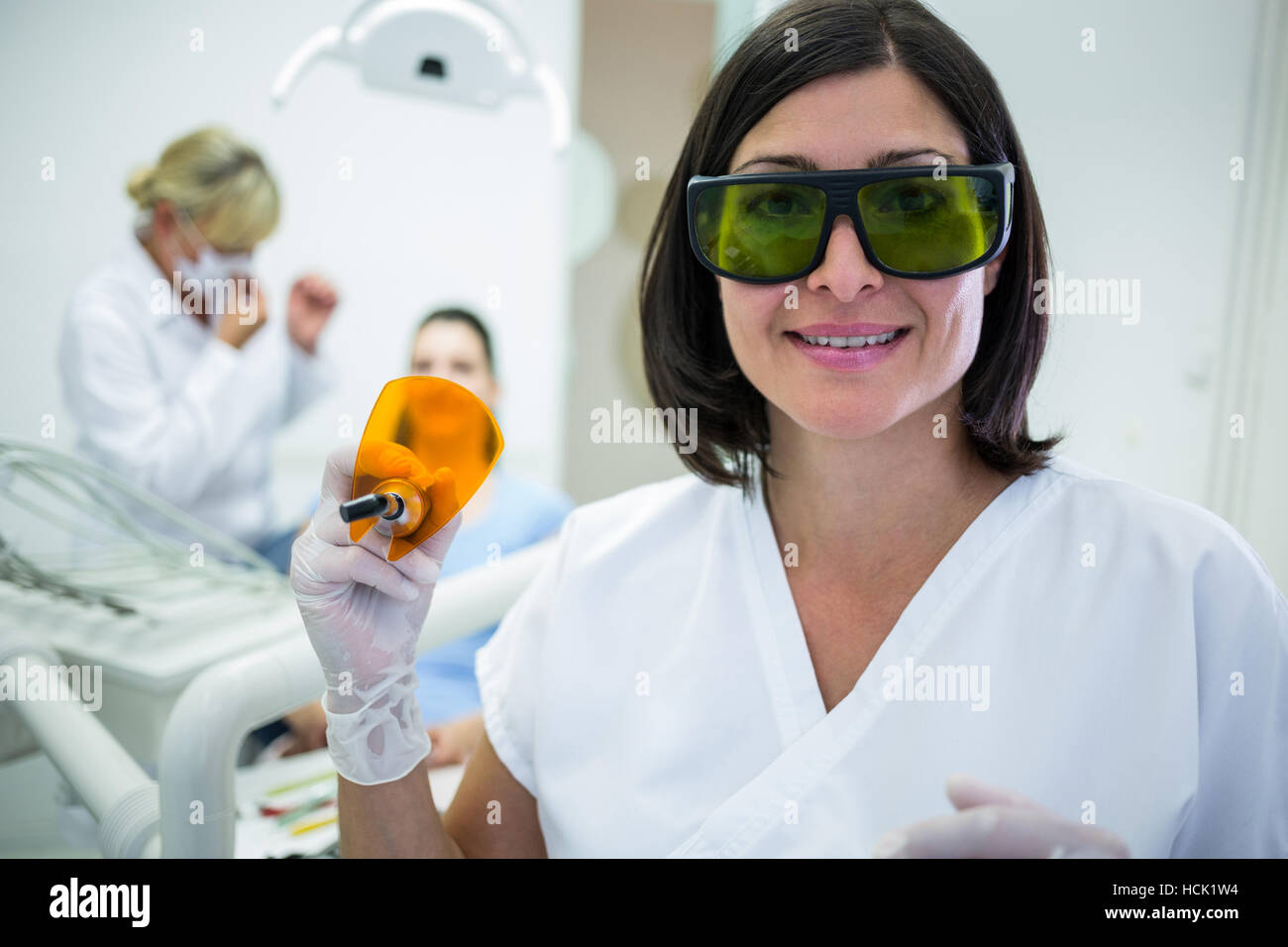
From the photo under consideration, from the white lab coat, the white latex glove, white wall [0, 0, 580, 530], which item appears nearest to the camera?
the white latex glove

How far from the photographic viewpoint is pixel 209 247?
2.24 metres

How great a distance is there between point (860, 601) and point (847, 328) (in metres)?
0.26

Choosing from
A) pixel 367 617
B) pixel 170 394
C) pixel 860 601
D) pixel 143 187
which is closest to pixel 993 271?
pixel 860 601

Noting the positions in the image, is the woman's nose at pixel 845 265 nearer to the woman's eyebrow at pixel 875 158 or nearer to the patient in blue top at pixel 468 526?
the woman's eyebrow at pixel 875 158

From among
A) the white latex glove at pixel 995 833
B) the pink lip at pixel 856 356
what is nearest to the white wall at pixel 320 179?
the pink lip at pixel 856 356

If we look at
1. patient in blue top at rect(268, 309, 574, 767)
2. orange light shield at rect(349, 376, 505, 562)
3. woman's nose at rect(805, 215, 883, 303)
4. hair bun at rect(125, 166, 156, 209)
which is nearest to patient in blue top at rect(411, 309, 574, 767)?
patient in blue top at rect(268, 309, 574, 767)

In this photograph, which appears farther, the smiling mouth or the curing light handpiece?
the smiling mouth

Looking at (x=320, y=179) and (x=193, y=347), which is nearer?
(x=193, y=347)

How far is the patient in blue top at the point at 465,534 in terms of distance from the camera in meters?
1.69

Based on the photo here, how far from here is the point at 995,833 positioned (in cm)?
58

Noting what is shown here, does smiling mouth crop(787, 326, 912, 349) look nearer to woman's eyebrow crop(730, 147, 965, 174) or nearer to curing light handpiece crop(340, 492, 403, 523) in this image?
woman's eyebrow crop(730, 147, 965, 174)

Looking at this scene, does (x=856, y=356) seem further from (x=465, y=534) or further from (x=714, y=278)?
(x=465, y=534)

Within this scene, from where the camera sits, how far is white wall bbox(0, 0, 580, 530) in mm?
2613
